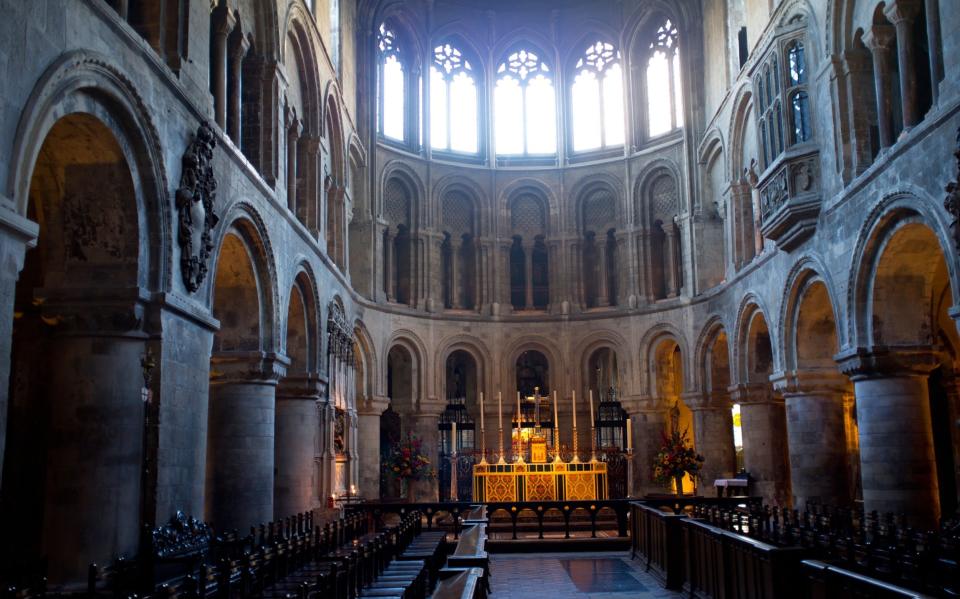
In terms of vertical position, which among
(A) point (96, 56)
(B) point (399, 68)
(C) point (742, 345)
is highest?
(B) point (399, 68)

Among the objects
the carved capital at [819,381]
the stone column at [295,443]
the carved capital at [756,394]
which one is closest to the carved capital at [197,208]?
the stone column at [295,443]

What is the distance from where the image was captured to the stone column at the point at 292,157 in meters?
20.3

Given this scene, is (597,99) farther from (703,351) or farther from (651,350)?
(703,351)

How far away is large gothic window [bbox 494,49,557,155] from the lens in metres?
35.6

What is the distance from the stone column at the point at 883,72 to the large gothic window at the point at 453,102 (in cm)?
1933

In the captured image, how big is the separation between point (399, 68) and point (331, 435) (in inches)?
619

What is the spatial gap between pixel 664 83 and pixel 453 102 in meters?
7.68

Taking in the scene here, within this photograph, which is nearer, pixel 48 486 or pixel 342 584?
pixel 342 584

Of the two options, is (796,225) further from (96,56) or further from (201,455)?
(96,56)

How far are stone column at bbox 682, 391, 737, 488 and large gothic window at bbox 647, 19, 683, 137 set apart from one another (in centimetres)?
952

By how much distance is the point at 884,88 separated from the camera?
16.8 meters

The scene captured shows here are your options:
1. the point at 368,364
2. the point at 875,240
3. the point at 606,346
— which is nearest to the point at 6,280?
the point at 875,240

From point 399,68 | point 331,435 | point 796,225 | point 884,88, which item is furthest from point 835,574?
point 399,68

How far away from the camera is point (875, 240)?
1659 centimetres
